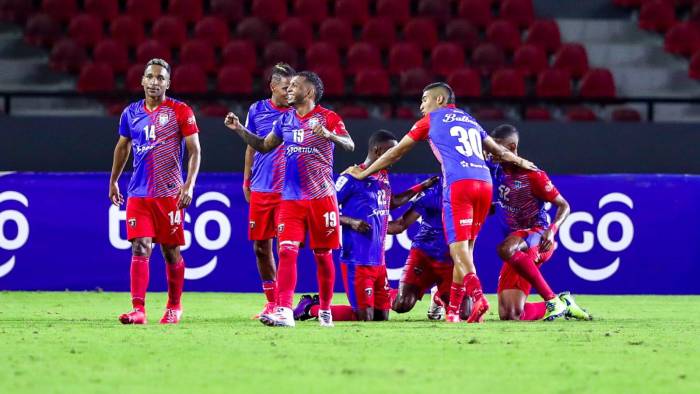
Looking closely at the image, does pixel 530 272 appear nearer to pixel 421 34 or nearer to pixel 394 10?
pixel 421 34

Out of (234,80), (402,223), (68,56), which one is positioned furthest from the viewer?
(68,56)

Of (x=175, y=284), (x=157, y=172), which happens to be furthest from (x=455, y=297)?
(x=157, y=172)

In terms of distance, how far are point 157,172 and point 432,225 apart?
2.37 m

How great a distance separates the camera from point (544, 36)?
16375 millimetres

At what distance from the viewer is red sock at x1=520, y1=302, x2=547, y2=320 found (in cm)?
916

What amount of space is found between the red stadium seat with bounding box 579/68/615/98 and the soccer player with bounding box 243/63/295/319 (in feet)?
23.6

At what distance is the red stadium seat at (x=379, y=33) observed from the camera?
1598 cm

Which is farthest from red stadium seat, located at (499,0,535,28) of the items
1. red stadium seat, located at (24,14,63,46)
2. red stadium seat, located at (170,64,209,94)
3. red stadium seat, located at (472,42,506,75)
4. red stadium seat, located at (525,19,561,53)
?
red stadium seat, located at (24,14,63,46)

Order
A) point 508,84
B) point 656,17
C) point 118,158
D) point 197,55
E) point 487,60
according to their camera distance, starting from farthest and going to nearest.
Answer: point 656,17 < point 487,60 < point 197,55 < point 508,84 < point 118,158

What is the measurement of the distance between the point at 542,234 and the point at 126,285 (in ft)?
15.8

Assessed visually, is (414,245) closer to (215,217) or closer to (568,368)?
(215,217)

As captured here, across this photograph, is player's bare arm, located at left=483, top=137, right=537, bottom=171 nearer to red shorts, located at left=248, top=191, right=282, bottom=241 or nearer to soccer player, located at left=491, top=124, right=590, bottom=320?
soccer player, located at left=491, top=124, right=590, bottom=320

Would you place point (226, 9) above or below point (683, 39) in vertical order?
above

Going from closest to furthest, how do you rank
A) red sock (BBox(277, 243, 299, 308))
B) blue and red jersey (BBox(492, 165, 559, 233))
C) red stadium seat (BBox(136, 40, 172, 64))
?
1. red sock (BBox(277, 243, 299, 308))
2. blue and red jersey (BBox(492, 165, 559, 233))
3. red stadium seat (BBox(136, 40, 172, 64))
